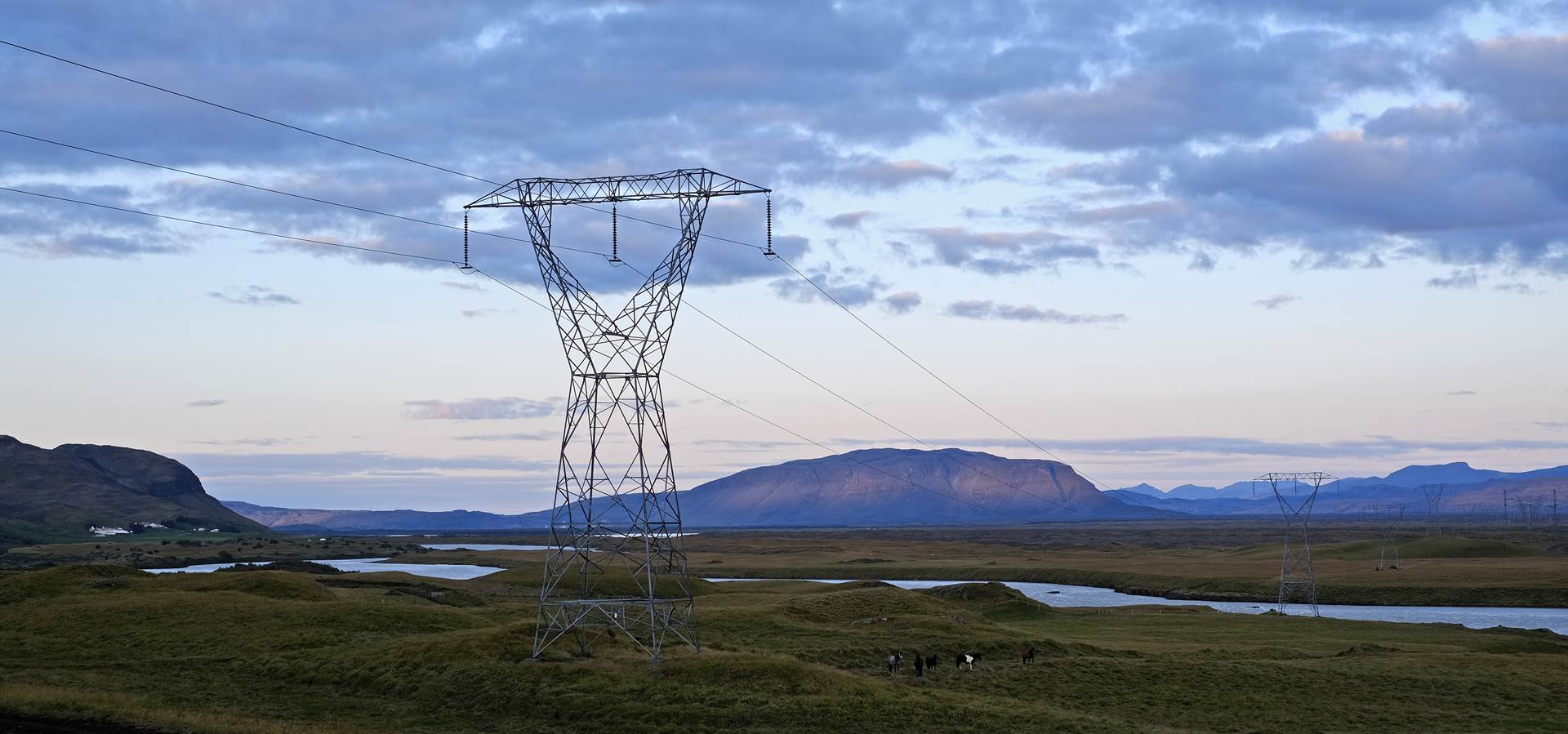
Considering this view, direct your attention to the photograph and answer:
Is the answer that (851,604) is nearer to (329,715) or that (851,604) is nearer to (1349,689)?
(1349,689)

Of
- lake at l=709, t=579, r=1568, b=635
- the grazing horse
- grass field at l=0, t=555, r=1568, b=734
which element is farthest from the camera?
lake at l=709, t=579, r=1568, b=635

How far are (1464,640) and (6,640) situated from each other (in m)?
88.4

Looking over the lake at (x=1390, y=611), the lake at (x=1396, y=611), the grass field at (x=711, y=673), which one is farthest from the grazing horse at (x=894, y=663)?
the lake at (x=1396, y=611)

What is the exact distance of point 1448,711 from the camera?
2080 inches

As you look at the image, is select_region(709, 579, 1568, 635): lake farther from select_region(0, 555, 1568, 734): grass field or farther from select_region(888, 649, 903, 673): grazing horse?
select_region(888, 649, 903, 673): grazing horse

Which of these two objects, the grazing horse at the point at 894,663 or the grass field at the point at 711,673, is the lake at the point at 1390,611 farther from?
the grazing horse at the point at 894,663

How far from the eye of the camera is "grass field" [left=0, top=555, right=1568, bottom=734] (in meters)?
47.6

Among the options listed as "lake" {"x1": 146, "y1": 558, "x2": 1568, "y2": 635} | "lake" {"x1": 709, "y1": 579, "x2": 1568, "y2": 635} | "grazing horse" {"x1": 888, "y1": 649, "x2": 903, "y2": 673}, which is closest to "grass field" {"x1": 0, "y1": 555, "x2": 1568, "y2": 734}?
"grazing horse" {"x1": 888, "y1": 649, "x2": 903, "y2": 673}

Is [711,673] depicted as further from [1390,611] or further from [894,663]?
[1390,611]

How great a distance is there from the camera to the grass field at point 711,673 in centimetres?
4759

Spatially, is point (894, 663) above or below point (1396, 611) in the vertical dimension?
above

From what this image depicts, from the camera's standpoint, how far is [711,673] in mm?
51812

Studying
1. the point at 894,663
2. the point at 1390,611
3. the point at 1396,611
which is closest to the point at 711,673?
the point at 894,663

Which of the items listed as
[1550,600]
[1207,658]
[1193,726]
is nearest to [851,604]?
[1207,658]
